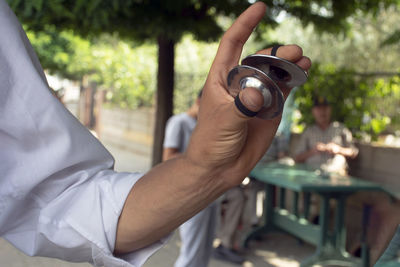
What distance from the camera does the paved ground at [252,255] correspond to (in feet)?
14.5

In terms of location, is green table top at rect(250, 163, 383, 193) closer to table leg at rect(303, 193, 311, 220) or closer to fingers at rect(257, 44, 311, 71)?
table leg at rect(303, 193, 311, 220)

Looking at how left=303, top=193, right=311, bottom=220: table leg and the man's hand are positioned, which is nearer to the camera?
the man's hand

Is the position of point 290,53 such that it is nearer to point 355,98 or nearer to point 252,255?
point 252,255

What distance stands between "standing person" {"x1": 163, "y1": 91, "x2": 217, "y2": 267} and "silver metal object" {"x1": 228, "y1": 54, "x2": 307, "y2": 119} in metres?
2.89

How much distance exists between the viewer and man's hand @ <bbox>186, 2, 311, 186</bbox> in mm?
865

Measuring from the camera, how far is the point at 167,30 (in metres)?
5.59

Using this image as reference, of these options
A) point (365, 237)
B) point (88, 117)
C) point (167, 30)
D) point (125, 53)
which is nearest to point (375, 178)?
point (365, 237)

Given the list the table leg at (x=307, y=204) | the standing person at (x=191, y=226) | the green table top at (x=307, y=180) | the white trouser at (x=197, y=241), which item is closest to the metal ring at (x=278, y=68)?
the standing person at (x=191, y=226)

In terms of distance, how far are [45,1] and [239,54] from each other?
4.23 m

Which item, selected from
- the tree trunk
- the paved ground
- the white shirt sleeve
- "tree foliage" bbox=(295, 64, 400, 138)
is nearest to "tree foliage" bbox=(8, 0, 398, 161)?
the tree trunk

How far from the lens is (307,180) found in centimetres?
470

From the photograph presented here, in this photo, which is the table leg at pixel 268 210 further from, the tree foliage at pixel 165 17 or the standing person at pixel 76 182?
the standing person at pixel 76 182

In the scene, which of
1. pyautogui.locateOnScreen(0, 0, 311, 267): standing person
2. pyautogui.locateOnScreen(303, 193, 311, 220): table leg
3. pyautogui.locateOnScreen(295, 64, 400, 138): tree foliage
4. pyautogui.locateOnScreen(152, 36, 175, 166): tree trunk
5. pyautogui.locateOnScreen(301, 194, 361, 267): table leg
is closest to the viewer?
pyautogui.locateOnScreen(0, 0, 311, 267): standing person

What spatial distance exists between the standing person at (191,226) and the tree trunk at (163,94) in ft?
9.39
